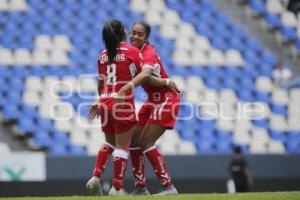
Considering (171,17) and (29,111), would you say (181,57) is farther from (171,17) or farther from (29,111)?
(29,111)

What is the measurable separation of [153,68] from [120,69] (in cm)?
36

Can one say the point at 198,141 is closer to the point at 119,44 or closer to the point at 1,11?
the point at 1,11

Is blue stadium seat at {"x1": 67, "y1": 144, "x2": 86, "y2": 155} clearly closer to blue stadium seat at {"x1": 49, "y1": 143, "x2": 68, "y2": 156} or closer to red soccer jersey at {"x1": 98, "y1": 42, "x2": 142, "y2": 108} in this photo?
blue stadium seat at {"x1": 49, "y1": 143, "x2": 68, "y2": 156}

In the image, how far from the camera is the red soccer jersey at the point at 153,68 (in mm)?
8055

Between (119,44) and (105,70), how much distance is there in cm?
32

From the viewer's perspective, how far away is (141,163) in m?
8.45

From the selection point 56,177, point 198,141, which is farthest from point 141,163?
point 198,141

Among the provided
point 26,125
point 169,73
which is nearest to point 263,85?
point 169,73

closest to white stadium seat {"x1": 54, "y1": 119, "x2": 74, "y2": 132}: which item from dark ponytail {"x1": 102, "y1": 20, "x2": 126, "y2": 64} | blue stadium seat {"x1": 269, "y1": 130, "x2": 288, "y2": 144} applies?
blue stadium seat {"x1": 269, "y1": 130, "x2": 288, "y2": 144}

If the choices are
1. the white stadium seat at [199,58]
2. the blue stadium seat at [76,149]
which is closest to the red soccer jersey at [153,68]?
the blue stadium seat at [76,149]

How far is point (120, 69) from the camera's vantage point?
799 cm

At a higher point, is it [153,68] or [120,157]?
[153,68]

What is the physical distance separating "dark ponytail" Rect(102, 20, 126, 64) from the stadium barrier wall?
604 centimetres

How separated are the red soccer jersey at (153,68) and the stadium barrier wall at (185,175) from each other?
17.6ft
